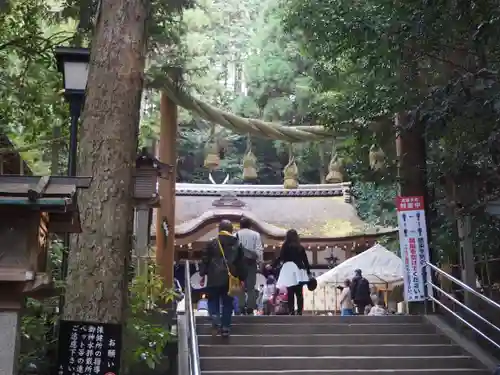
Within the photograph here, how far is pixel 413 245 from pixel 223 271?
143 inches

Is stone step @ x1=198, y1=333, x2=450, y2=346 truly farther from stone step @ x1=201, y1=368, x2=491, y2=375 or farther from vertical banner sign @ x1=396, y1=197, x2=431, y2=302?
vertical banner sign @ x1=396, y1=197, x2=431, y2=302

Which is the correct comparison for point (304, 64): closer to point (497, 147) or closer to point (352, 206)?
point (352, 206)

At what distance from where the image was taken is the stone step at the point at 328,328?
346 inches

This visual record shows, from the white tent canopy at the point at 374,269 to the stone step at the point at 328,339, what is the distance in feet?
24.5

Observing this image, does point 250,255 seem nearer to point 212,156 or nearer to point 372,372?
point 372,372

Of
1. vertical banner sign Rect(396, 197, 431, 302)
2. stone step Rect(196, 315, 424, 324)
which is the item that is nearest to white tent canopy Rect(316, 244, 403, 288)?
vertical banner sign Rect(396, 197, 431, 302)

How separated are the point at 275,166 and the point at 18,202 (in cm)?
2894

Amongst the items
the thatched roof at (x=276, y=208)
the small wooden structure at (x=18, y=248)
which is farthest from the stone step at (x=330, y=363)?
the thatched roof at (x=276, y=208)

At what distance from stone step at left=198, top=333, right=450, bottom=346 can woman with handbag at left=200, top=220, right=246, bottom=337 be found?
0.20m

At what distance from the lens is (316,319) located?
9.34 m

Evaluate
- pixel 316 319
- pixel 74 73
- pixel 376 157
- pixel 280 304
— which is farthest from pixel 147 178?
pixel 280 304

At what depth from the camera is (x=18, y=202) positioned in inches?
152

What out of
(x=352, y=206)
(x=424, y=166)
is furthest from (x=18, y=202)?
(x=352, y=206)

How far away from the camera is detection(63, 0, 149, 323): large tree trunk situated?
477 cm
